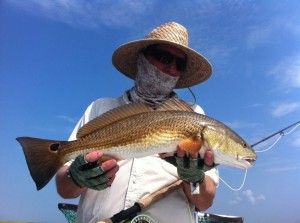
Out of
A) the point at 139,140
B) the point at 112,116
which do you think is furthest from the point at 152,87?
the point at 139,140

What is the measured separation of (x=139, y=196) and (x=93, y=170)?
1068mm

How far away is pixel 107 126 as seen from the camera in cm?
527

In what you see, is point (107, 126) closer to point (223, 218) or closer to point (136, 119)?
point (136, 119)

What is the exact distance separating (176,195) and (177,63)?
7.55 ft

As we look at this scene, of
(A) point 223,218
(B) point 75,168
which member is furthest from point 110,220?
(A) point 223,218

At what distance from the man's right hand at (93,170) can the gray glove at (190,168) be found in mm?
830

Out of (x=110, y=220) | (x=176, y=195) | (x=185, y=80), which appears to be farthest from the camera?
(x=185, y=80)

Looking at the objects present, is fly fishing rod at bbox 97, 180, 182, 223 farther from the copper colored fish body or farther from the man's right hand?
the copper colored fish body

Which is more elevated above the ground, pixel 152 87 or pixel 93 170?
pixel 152 87

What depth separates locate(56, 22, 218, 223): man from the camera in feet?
17.0

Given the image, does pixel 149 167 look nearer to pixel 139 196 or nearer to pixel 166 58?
pixel 139 196

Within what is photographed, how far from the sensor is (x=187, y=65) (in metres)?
7.70

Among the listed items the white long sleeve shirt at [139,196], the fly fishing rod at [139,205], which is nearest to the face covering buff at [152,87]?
the white long sleeve shirt at [139,196]

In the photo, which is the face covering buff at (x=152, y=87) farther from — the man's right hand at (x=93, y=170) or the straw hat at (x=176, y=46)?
the man's right hand at (x=93, y=170)
